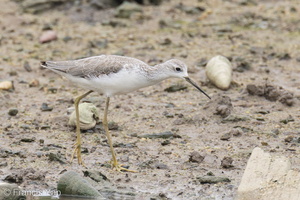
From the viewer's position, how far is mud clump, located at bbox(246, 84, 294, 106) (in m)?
10.2

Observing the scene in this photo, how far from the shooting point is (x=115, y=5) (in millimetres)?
15562

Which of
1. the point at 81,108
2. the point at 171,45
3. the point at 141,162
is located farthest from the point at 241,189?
the point at 171,45

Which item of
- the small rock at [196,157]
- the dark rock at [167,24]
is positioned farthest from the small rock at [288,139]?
the dark rock at [167,24]

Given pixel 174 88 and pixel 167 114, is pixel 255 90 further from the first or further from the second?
pixel 167 114

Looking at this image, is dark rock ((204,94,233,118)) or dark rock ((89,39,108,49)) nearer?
dark rock ((204,94,233,118))

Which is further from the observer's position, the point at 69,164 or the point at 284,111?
the point at 284,111

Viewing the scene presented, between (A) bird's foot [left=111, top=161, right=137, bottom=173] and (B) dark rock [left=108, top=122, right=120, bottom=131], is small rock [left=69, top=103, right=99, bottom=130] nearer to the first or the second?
(B) dark rock [left=108, top=122, right=120, bottom=131]

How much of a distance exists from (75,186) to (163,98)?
3943 millimetres

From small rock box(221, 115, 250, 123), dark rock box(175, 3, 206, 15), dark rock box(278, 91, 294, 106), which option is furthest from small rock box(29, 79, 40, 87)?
dark rock box(175, 3, 206, 15)

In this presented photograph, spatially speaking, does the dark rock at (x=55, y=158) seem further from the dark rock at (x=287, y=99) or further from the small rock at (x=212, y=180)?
the dark rock at (x=287, y=99)

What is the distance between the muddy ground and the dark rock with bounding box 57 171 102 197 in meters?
0.28

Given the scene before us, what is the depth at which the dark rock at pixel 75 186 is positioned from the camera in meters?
7.21

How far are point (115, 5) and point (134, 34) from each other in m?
1.72

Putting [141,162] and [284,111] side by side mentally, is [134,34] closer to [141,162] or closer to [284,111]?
[284,111]
